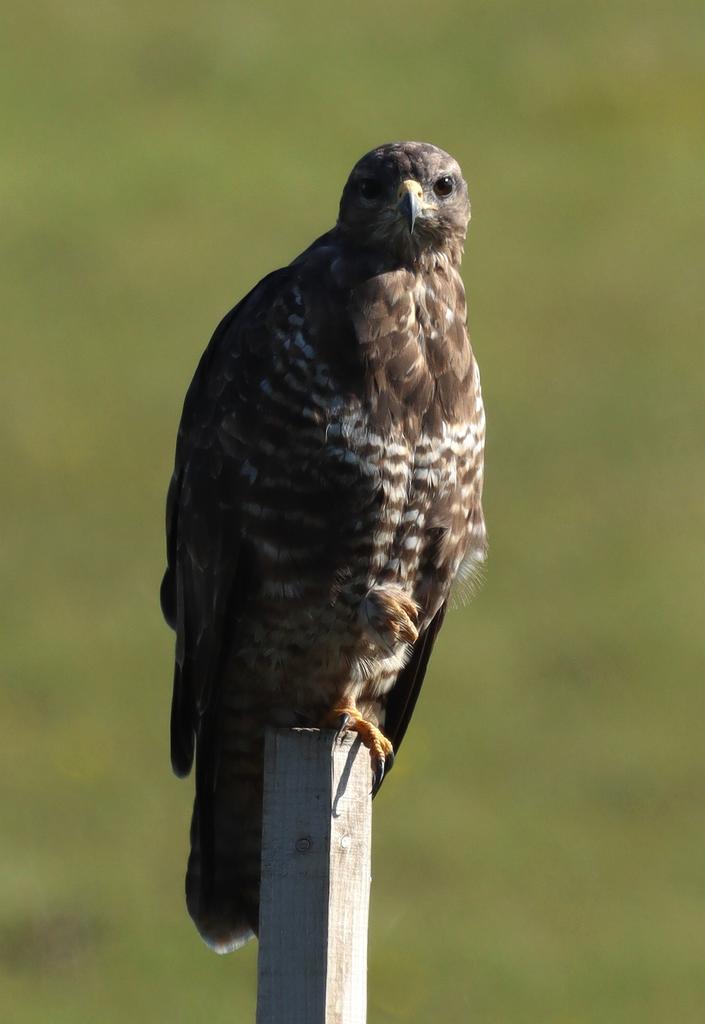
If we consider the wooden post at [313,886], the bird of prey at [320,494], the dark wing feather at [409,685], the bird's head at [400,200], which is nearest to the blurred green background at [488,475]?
the dark wing feather at [409,685]

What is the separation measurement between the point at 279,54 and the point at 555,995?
47.3ft

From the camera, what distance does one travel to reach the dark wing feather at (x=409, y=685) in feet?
21.4

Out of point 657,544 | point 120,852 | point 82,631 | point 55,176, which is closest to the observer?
point 120,852

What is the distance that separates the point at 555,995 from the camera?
11.9 meters

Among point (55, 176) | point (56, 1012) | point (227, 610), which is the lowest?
point (227, 610)

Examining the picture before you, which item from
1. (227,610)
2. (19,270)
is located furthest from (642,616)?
(227,610)

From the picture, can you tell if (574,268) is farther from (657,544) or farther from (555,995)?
(555,995)

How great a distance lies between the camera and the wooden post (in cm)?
467

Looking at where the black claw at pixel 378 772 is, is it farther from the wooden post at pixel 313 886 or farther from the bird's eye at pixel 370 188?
the bird's eye at pixel 370 188

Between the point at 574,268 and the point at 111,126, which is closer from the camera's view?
the point at 574,268

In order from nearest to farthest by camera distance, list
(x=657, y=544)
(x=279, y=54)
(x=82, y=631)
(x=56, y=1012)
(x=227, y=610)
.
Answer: (x=227, y=610) < (x=56, y=1012) < (x=82, y=631) < (x=657, y=544) < (x=279, y=54)

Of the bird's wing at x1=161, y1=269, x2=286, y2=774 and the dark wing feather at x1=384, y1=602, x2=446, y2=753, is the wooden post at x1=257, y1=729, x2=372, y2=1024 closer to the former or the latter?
the bird's wing at x1=161, y1=269, x2=286, y2=774

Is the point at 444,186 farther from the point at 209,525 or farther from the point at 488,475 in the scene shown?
the point at 488,475

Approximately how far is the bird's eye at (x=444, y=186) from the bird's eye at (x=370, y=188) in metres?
0.16
